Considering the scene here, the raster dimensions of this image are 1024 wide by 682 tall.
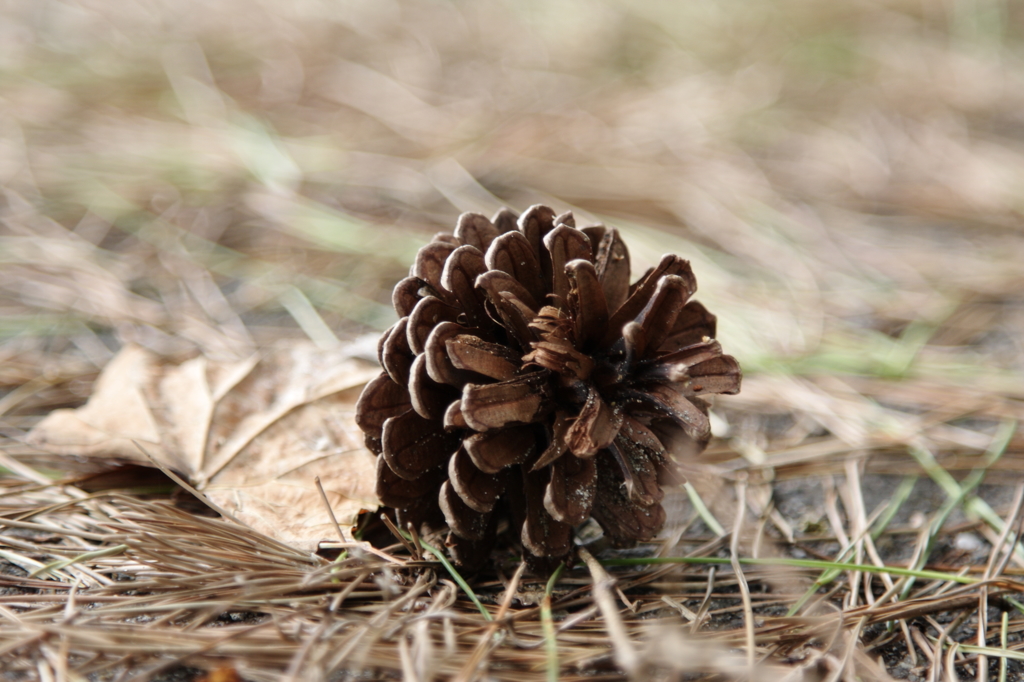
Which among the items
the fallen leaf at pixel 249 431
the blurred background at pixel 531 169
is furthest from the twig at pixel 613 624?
the blurred background at pixel 531 169

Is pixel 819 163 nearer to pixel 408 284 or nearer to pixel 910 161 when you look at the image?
pixel 910 161

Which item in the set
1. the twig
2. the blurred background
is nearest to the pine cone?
the twig

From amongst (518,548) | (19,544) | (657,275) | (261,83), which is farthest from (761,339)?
(261,83)

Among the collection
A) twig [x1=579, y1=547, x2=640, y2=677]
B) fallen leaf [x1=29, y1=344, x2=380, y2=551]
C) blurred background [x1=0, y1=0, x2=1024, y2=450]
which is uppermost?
blurred background [x1=0, y1=0, x2=1024, y2=450]

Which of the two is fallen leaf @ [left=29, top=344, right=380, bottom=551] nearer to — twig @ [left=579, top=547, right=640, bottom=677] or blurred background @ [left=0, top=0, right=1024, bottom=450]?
blurred background @ [left=0, top=0, right=1024, bottom=450]

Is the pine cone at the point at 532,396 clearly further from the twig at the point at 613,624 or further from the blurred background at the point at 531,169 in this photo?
the blurred background at the point at 531,169

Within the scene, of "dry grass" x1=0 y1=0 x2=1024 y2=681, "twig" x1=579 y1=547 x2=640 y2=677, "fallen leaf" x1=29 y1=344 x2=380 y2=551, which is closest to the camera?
"twig" x1=579 y1=547 x2=640 y2=677
